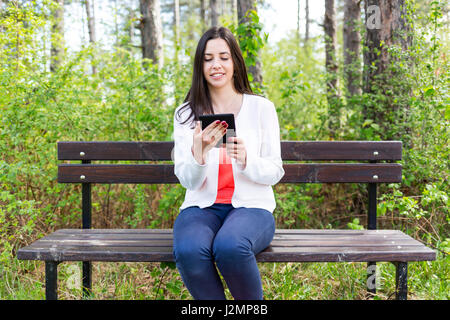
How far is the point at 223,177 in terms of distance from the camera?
2443 mm

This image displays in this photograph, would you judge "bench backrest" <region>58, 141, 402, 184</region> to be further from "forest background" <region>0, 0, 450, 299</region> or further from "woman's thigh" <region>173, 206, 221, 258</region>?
"woman's thigh" <region>173, 206, 221, 258</region>

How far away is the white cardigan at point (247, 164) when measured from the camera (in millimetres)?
2303

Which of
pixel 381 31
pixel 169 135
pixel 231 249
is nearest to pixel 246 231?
pixel 231 249

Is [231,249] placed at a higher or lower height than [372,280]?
higher

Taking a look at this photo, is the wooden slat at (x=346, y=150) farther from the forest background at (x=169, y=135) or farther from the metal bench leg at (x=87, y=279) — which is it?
the metal bench leg at (x=87, y=279)

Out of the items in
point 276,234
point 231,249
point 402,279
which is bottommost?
point 402,279

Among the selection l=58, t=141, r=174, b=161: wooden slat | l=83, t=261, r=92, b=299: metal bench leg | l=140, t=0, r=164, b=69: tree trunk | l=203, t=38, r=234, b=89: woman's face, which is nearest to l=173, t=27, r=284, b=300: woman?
l=203, t=38, r=234, b=89: woman's face

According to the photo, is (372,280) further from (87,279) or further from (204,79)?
(87,279)

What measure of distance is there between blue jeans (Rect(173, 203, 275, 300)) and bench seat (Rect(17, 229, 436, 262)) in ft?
Result: 0.50

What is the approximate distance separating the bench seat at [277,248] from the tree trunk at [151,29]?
14.4 feet

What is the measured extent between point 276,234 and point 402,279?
0.73 meters

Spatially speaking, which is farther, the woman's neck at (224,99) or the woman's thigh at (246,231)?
the woman's neck at (224,99)

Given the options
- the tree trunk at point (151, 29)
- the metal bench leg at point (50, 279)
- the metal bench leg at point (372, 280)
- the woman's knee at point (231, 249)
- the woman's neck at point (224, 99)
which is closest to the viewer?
the woman's knee at point (231, 249)

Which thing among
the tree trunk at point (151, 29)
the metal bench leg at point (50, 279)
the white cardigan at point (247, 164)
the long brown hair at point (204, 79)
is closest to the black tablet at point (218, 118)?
the white cardigan at point (247, 164)
